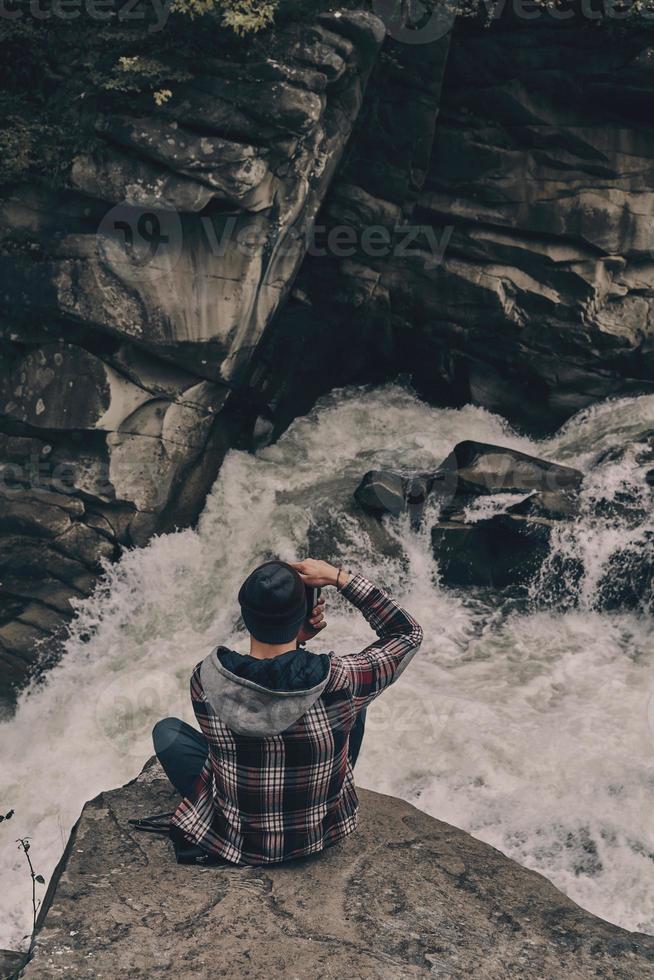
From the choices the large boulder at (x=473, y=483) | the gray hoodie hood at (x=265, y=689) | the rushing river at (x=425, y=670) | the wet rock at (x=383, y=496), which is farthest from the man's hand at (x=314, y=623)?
the wet rock at (x=383, y=496)

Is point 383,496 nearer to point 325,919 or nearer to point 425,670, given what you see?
point 425,670

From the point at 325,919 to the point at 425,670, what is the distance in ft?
15.4

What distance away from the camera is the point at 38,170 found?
9.32 meters

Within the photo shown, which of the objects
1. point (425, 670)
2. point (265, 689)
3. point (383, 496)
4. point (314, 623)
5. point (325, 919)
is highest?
point (314, 623)

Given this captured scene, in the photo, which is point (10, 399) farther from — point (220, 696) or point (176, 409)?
point (220, 696)

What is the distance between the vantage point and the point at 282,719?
3.58 m

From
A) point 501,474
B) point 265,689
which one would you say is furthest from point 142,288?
point 265,689

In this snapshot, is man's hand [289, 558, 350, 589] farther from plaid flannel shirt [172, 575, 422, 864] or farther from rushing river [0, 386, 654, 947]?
rushing river [0, 386, 654, 947]

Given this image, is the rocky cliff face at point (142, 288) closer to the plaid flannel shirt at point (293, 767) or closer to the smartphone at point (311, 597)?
the plaid flannel shirt at point (293, 767)

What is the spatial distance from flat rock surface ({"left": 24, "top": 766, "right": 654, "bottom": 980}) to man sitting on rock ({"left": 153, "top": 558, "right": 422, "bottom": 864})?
0.19 metres

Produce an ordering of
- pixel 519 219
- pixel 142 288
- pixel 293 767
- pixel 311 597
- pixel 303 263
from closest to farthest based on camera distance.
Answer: pixel 293 767 < pixel 311 597 < pixel 142 288 < pixel 519 219 < pixel 303 263

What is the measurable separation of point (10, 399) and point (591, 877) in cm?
710

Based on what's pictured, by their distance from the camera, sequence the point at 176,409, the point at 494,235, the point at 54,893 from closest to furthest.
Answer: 1. the point at 54,893
2. the point at 176,409
3. the point at 494,235

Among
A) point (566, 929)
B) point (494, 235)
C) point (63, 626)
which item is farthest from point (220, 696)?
point (494, 235)
